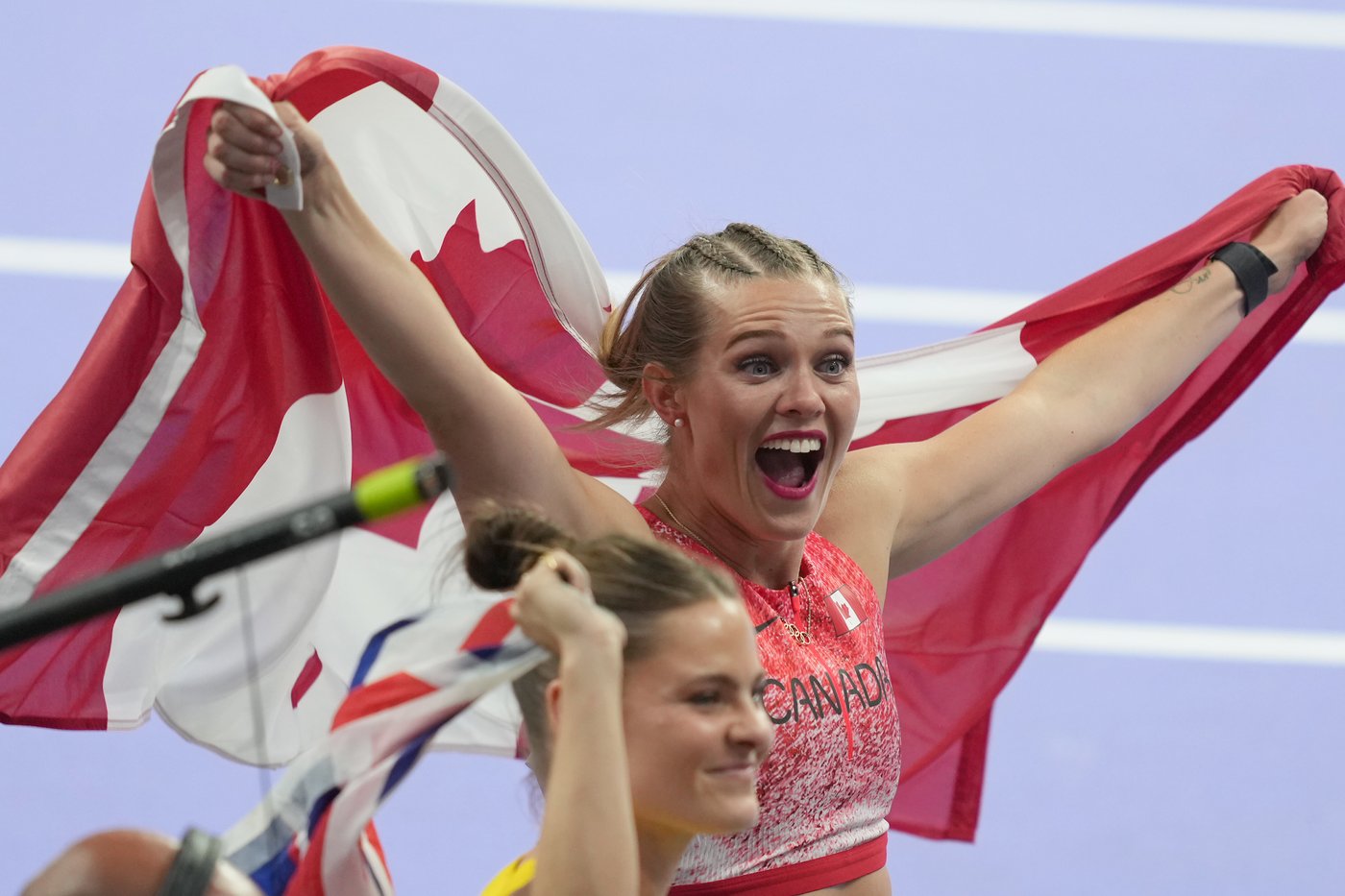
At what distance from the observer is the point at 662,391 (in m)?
2.20

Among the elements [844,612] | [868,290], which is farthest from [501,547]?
[868,290]

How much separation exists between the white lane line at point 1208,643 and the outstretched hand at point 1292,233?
172 cm

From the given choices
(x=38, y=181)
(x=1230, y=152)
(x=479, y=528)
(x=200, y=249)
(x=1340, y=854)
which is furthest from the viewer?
(x=1230, y=152)

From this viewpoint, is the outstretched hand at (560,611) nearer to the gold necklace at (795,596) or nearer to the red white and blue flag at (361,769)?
the red white and blue flag at (361,769)

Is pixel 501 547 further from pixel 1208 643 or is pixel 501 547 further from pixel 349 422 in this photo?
pixel 1208 643

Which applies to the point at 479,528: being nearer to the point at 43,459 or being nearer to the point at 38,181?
the point at 43,459

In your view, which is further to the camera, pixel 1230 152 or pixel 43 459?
pixel 1230 152

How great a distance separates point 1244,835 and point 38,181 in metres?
3.42

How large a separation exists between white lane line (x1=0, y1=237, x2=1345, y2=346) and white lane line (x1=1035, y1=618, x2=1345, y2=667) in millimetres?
846

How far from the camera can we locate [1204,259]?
8.77ft

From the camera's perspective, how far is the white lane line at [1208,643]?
4.23 metres

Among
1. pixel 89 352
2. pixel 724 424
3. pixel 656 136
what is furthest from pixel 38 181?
pixel 724 424

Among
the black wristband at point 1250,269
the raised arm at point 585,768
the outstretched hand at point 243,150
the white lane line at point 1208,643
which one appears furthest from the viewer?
the white lane line at point 1208,643

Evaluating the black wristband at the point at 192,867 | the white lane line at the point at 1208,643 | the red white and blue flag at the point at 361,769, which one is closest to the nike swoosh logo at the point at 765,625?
the red white and blue flag at the point at 361,769
